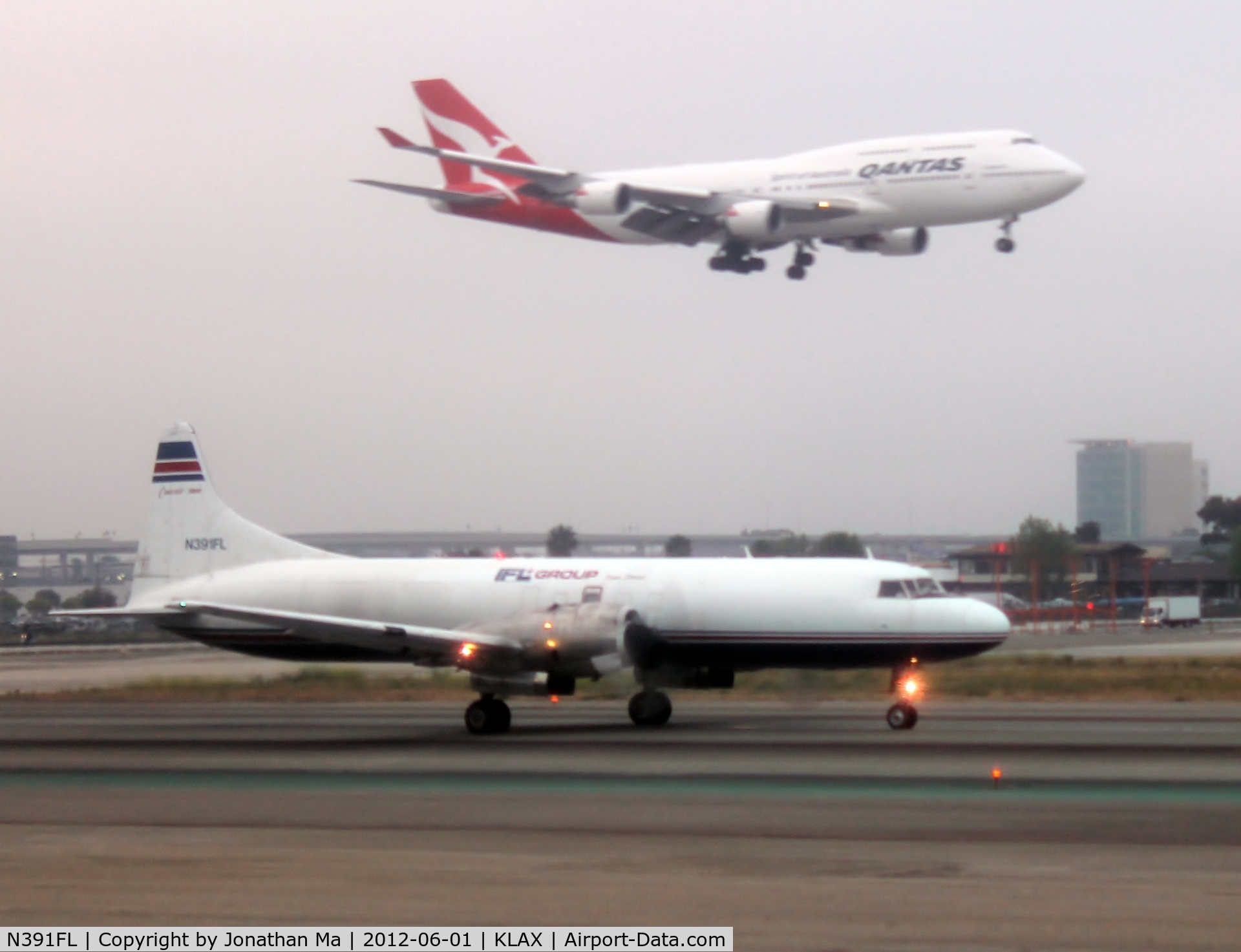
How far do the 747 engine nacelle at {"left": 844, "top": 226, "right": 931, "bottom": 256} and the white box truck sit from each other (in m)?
50.4

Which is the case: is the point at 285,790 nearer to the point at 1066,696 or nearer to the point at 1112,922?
the point at 1112,922

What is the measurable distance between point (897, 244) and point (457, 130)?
13.1 metres

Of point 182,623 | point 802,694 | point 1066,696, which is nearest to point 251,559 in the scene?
point 182,623

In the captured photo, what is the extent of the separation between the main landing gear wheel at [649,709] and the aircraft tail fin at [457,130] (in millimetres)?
18512

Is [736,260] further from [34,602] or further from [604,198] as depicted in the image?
[34,602]

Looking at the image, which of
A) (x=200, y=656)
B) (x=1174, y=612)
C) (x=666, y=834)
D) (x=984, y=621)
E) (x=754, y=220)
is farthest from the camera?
(x=1174, y=612)

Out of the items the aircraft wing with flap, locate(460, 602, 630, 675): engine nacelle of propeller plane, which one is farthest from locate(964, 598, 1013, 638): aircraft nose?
the aircraft wing with flap

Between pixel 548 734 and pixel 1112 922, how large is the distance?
14.4 meters

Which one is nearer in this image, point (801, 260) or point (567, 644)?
point (567, 644)

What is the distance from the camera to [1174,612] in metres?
78.4

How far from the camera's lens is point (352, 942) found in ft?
28.3


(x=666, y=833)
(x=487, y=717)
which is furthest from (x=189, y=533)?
(x=666, y=833)

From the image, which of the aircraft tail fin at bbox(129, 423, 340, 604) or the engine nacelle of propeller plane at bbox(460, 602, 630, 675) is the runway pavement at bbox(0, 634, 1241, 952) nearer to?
the engine nacelle of propeller plane at bbox(460, 602, 630, 675)
